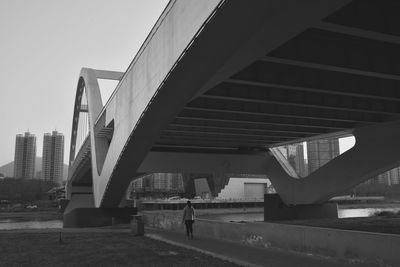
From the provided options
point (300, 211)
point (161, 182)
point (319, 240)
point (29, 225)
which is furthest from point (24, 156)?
point (319, 240)

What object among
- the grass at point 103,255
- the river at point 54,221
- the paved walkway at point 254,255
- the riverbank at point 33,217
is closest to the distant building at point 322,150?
the river at point 54,221

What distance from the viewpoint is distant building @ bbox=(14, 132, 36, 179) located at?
528 ft

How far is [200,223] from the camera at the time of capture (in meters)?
15.5

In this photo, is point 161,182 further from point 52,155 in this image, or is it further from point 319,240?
point 319,240

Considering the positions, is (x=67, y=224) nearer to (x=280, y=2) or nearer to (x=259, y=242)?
(x=259, y=242)

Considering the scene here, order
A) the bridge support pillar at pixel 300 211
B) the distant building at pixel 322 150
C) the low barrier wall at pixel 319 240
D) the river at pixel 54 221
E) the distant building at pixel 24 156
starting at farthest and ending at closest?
1. the distant building at pixel 24 156
2. the distant building at pixel 322 150
3. the river at pixel 54 221
4. the bridge support pillar at pixel 300 211
5. the low barrier wall at pixel 319 240

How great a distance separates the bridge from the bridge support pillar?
2.11ft

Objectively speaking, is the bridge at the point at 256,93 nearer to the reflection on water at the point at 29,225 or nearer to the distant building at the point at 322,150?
the reflection on water at the point at 29,225

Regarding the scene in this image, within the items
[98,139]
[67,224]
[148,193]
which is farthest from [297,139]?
[148,193]

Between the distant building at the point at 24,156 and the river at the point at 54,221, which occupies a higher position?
the distant building at the point at 24,156

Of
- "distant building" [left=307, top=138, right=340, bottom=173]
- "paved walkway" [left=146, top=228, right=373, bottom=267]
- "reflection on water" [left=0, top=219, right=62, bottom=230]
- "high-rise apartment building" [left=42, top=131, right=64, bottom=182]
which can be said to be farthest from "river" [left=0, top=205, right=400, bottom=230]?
"high-rise apartment building" [left=42, top=131, right=64, bottom=182]

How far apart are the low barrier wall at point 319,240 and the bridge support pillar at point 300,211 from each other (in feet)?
79.1

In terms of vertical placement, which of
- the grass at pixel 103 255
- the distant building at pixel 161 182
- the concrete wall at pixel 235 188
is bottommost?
the grass at pixel 103 255

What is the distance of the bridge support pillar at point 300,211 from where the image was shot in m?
36.7
